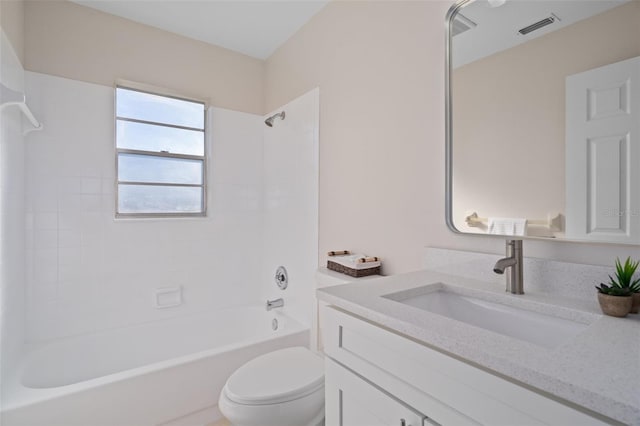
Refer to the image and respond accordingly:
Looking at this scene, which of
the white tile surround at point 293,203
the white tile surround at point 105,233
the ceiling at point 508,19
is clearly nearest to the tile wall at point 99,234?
the white tile surround at point 105,233

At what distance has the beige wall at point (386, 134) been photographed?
1.36 metres

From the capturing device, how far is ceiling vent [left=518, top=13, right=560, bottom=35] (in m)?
1.01

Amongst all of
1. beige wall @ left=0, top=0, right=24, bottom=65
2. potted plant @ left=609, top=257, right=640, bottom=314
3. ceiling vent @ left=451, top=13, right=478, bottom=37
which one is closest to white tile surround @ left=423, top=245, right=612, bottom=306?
potted plant @ left=609, top=257, right=640, bottom=314

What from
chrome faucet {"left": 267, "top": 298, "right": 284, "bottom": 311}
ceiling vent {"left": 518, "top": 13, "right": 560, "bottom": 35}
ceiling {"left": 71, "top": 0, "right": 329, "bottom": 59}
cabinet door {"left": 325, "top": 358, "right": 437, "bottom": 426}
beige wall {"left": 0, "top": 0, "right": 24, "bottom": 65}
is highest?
ceiling {"left": 71, "top": 0, "right": 329, "bottom": 59}

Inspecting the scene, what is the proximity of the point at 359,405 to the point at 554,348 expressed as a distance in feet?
1.66

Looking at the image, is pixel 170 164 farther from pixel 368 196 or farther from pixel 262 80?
pixel 368 196

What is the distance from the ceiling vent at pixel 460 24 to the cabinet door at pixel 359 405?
1352mm

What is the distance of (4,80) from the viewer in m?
1.48

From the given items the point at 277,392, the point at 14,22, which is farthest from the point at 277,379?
the point at 14,22

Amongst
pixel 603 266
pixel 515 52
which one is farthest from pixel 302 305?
pixel 515 52

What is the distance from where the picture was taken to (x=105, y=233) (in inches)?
88.0

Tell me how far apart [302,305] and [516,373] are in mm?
1846

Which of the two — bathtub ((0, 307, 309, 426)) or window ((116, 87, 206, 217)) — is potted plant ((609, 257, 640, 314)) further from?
window ((116, 87, 206, 217))

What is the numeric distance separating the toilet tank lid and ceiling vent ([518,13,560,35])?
1592mm
